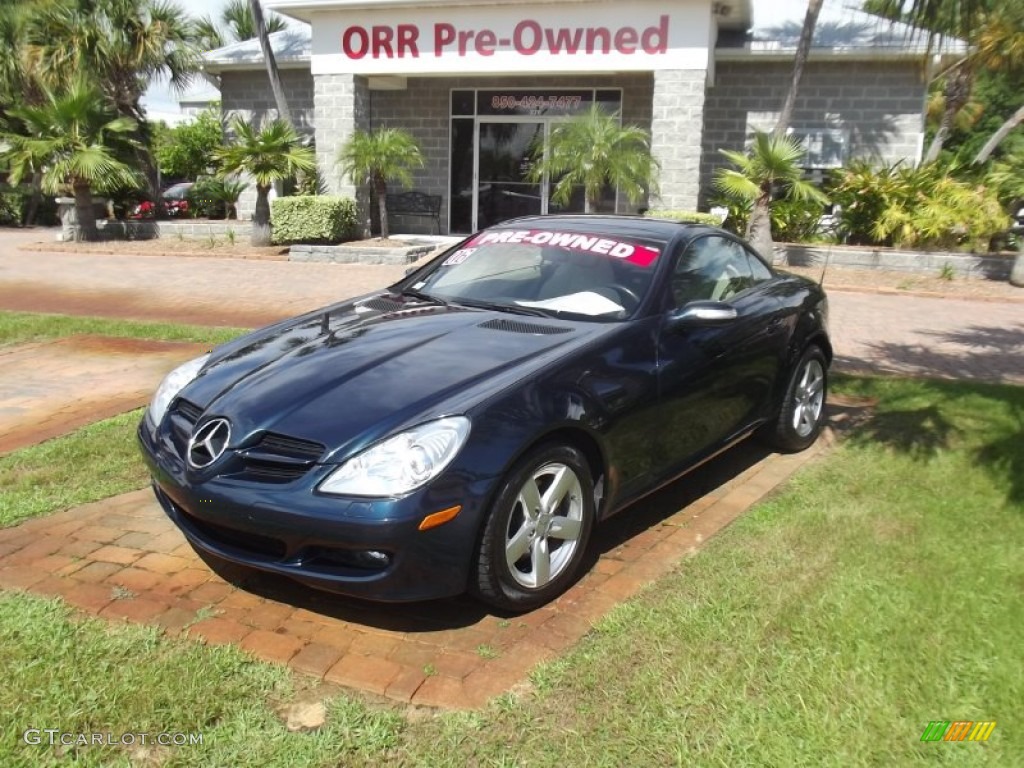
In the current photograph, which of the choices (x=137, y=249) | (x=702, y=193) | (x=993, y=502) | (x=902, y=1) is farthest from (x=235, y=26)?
(x=993, y=502)

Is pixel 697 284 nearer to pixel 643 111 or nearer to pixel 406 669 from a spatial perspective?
pixel 406 669

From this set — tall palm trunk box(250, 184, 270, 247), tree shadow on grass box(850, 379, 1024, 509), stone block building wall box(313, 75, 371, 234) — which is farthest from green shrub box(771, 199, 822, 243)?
tall palm trunk box(250, 184, 270, 247)

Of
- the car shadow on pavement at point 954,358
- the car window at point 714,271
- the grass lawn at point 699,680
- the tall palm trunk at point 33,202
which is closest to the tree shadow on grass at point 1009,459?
the grass lawn at point 699,680

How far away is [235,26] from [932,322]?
25724 millimetres

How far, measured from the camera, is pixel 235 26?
28562mm

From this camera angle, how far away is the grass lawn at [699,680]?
2.53 metres

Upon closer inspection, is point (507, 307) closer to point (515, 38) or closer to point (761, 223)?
point (761, 223)

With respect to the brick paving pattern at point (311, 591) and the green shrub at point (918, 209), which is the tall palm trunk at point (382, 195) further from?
the brick paving pattern at point (311, 591)

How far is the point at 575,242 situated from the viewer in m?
4.46

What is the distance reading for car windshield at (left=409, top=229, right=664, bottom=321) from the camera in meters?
4.09

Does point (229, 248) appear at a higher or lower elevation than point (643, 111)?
lower

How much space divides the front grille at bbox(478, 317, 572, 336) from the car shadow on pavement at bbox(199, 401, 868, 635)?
996mm

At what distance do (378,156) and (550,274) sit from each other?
12.0m

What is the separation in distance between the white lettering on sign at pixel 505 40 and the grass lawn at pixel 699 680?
12805 mm
